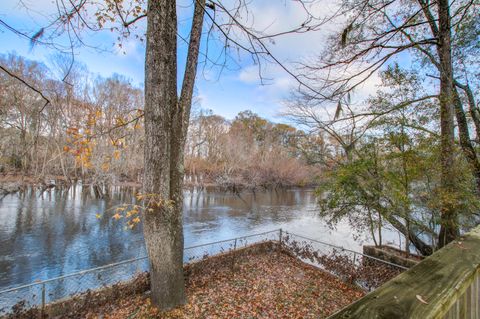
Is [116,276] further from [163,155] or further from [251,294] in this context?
[163,155]

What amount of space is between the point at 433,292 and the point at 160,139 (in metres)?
3.33

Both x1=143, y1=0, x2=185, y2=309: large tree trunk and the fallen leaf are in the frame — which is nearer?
the fallen leaf

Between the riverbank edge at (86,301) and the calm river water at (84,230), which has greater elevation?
the riverbank edge at (86,301)

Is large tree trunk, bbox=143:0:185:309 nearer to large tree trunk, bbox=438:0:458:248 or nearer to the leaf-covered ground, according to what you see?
the leaf-covered ground

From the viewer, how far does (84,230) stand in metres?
9.52

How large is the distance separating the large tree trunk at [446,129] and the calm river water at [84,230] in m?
3.14

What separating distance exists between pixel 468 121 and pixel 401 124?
1638 mm

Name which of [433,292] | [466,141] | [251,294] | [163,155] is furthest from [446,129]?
[163,155]

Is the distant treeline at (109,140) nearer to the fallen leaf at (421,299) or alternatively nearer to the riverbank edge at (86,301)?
the riverbank edge at (86,301)

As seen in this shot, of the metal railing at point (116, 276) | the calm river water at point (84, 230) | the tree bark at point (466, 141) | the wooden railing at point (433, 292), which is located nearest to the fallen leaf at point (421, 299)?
the wooden railing at point (433, 292)

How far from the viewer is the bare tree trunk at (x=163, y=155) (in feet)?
11.0

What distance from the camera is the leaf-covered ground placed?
3797 mm

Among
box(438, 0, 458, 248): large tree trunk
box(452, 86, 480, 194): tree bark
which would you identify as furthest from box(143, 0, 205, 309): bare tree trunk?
box(452, 86, 480, 194): tree bark

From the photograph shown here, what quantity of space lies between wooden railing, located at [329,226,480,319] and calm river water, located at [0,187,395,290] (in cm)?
745
